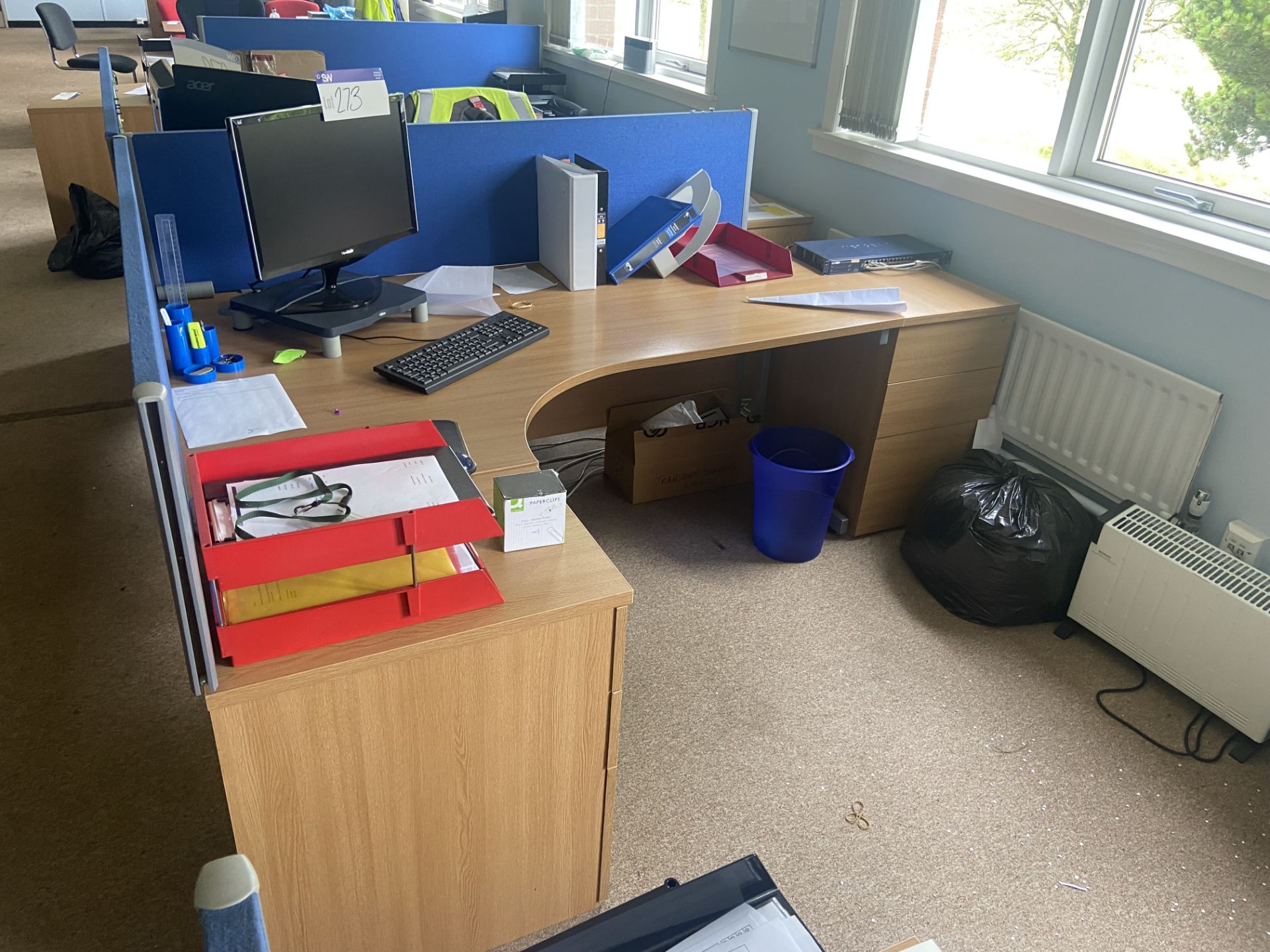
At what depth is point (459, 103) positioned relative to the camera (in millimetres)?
3203

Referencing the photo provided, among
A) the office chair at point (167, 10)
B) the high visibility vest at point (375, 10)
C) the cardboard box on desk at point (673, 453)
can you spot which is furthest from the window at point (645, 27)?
the office chair at point (167, 10)

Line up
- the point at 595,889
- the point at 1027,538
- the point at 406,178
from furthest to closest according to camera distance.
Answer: the point at 1027,538 → the point at 406,178 → the point at 595,889

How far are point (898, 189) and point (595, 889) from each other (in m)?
2.29

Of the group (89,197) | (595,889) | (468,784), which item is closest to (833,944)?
(595,889)

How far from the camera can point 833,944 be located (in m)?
1.64

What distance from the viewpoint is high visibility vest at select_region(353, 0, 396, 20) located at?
479 centimetres

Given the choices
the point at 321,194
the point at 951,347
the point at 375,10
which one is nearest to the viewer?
the point at 321,194

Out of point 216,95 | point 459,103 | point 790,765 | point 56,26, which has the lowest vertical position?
point 790,765

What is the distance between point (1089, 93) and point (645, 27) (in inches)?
106

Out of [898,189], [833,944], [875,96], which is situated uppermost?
[875,96]

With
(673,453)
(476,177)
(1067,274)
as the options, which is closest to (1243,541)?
(1067,274)

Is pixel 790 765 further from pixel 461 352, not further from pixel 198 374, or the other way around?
pixel 198 374

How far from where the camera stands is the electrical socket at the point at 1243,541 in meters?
2.17

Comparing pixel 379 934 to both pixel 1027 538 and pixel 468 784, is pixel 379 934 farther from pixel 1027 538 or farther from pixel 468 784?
pixel 1027 538
